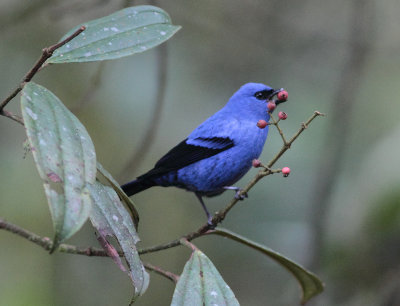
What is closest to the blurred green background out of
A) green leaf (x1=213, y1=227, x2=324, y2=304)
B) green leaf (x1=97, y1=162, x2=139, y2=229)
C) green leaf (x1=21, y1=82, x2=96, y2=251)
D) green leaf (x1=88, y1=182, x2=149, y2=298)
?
green leaf (x1=213, y1=227, x2=324, y2=304)

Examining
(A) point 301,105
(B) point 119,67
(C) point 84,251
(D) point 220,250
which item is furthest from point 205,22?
(C) point 84,251

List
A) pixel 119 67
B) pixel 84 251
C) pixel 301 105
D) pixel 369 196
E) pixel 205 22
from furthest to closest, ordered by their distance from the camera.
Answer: pixel 205 22, pixel 119 67, pixel 301 105, pixel 369 196, pixel 84 251

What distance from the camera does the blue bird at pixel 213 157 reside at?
373 centimetres

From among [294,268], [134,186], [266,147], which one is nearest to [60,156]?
[294,268]

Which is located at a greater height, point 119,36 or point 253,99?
point 119,36

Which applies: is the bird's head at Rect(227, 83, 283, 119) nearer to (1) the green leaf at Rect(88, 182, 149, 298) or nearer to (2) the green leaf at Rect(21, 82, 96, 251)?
(1) the green leaf at Rect(88, 182, 149, 298)

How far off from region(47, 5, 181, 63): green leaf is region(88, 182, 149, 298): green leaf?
516mm

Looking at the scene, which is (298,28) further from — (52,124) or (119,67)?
(52,124)

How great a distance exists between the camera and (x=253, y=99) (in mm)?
4098

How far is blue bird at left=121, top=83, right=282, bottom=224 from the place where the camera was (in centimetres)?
373

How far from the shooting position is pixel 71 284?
194 inches

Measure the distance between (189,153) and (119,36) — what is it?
157 centimetres

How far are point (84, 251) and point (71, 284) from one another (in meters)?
2.82

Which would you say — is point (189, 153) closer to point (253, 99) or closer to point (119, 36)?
point (253, 99)
